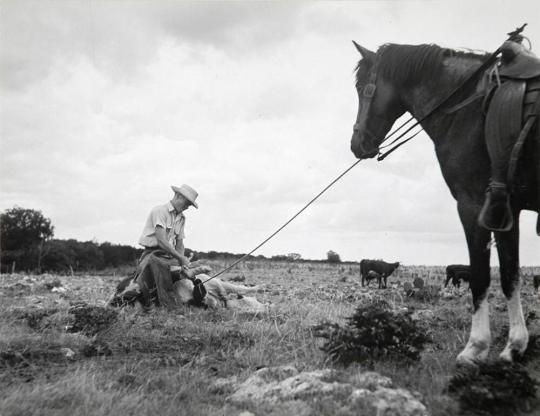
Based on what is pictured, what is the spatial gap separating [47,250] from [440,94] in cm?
4022

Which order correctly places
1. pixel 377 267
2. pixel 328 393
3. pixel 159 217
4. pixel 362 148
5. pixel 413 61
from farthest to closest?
pixel 377 267 → pixel 159 217 → pixel 362 148 → pixel 413 61 → pixel 328 393

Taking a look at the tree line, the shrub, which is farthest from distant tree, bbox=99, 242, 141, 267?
the shrub

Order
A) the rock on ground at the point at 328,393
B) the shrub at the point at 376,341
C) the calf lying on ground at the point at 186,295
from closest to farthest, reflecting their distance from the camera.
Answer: the rock on ground at the point at 328,393 < the shrub at the point at 376,341 < the calf lying on ground at the point at 186,295

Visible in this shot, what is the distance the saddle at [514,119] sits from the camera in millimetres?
3557

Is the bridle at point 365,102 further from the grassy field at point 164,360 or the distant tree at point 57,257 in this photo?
the distant tree at point 57,257

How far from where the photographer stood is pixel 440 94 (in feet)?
14.5

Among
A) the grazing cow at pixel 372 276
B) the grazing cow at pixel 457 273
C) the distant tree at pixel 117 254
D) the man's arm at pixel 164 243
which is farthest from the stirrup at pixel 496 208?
the distant tree at pixel 117 254

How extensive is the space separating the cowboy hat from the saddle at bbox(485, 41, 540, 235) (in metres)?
4.86

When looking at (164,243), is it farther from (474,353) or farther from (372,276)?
(372,276)

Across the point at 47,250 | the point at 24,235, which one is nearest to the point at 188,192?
the point at 47,250

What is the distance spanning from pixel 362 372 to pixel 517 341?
1333 mm

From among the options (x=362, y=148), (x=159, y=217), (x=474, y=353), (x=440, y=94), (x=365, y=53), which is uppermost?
(x=365, y=53)

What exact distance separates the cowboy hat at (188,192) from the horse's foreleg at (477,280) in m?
4.61

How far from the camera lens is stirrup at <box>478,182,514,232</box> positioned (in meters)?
3.59
